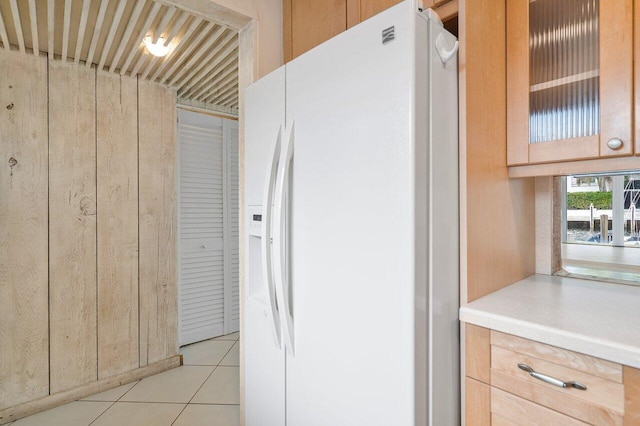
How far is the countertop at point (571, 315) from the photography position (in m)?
0.77

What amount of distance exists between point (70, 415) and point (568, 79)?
10.4 ft

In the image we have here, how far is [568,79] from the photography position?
1.12 meters

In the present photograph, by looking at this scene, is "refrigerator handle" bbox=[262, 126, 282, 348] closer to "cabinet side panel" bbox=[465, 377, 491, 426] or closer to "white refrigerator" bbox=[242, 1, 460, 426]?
"white refrigerator" bbox=[242, 1, 460, 426]

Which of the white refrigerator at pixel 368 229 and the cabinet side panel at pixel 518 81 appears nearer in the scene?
the white refrigerator at pixel 368 229

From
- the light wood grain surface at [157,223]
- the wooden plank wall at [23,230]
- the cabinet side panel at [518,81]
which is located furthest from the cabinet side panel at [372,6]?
the wooden plank wall at [23,230]

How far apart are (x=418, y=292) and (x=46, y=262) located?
2429mm

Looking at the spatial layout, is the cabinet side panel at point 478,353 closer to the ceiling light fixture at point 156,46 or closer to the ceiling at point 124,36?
the ceiling at point 124,36

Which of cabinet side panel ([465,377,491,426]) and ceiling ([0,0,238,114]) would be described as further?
ceiling ([0,0,238,114])

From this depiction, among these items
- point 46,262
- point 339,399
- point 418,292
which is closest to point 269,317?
point 339,399

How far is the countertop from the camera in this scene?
77 centimetres

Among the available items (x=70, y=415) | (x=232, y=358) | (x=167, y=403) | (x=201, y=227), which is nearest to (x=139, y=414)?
(x=167, y=403)

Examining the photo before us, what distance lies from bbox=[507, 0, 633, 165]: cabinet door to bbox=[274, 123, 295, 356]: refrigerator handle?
0.85 meters

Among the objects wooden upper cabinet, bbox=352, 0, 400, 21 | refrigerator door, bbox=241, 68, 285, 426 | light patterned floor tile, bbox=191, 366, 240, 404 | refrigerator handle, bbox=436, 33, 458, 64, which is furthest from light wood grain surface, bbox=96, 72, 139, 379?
refrigerator handle, bbox=436, 33, 458, 64

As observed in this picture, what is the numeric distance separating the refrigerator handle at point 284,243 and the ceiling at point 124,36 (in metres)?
0.96
